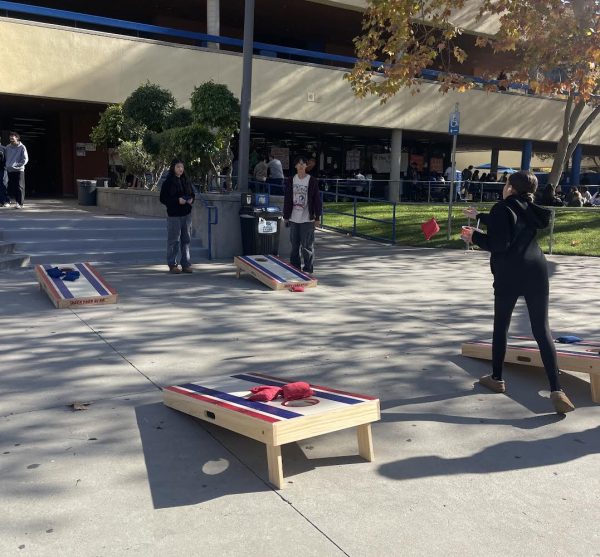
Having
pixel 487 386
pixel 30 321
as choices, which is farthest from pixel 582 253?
pixel 30 321

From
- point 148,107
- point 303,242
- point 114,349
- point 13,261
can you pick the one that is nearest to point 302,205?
point 303,242

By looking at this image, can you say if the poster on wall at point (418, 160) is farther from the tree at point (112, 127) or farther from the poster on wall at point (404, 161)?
the tree at point (112, 127)

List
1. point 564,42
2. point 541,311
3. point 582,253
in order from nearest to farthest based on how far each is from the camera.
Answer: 1. point 541,311
2. point 564,42
3. point 582,253

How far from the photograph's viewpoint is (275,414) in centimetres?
385

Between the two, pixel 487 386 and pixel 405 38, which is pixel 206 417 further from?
pixel 405 38

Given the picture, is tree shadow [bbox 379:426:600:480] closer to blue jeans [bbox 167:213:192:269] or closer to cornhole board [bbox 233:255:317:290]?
cornhole board [bbox 233:255:317:290]

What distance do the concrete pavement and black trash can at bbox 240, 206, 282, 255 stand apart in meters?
4.11

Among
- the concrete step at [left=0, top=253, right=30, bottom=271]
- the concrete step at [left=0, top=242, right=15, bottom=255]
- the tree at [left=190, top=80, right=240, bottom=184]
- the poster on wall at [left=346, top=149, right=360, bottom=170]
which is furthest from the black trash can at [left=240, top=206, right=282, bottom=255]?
the poster on wall at [left=346, top=149, right=360, bottom=170]

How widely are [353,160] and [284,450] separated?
28387mm

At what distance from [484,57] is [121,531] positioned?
33119mm

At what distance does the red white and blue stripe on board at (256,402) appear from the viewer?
152 inches

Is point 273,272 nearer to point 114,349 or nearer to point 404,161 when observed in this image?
point 114,349

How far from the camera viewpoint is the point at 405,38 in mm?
12703

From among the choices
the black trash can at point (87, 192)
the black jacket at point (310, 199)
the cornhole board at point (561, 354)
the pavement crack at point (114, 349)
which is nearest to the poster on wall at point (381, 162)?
the black trash can at point (87, 192)
